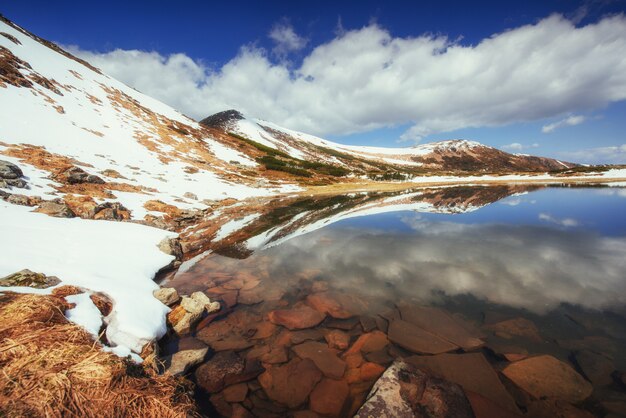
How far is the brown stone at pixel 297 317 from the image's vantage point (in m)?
8.46

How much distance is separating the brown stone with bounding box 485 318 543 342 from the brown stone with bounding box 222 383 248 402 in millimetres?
6888

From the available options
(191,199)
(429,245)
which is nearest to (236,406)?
(429,245)

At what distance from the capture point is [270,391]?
6.05 m

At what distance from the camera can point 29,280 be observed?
6.70 m

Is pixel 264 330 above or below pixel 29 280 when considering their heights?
below

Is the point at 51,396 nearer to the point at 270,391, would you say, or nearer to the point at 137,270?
the point at 270,391

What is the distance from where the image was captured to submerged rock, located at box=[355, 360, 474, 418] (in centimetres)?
525

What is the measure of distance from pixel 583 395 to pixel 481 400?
2099 millimetres

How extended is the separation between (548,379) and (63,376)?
9.32m

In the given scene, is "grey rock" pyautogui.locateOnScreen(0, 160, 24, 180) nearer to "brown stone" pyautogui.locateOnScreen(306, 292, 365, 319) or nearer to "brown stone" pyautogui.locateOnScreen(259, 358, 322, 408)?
"brown stone" pyautogui.locateOnScreen(306, 292, 365, 319)

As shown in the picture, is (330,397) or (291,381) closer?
(330,397)

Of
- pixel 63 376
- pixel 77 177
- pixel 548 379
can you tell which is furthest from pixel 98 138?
pixel 548 379

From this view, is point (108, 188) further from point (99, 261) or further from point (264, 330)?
point (264, 330)

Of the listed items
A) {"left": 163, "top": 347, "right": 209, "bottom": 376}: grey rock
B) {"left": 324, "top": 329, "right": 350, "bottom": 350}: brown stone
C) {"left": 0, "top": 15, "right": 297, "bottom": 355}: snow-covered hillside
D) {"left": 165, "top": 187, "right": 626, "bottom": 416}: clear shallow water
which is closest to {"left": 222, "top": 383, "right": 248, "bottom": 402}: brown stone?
{"left": 165, "top": 187, "right": 626, "bottom": 416}: clear shallow water
